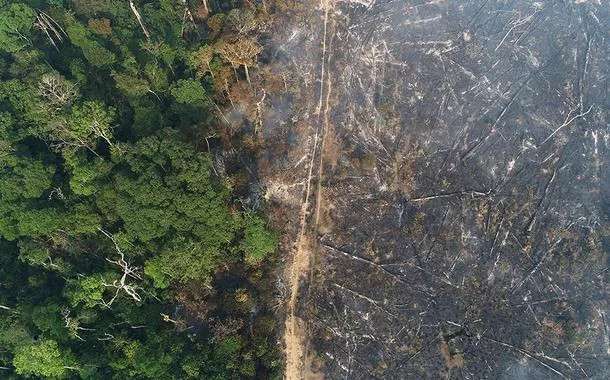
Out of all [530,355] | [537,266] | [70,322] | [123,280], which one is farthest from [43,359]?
[537,266]

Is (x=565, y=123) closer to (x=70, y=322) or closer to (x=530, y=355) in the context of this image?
(x=530, y=355)

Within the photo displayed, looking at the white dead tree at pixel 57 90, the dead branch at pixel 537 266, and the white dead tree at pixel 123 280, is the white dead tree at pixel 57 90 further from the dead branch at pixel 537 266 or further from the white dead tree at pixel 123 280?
the dead branch at pixel 537 266

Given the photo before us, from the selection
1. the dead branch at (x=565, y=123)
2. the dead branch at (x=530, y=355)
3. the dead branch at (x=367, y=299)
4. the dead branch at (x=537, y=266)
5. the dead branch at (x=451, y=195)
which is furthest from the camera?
the dead branch at (x=565, y=123)

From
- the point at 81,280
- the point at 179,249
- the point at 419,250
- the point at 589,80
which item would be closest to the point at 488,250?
the point at 419,250

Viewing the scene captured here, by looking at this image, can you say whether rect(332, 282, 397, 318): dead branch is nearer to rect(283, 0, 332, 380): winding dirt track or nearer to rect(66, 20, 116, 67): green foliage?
rect(283, 0, 332, 380): winding dirt track

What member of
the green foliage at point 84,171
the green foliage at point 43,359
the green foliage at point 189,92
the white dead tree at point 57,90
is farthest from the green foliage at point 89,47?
the green foliage at point 43,359

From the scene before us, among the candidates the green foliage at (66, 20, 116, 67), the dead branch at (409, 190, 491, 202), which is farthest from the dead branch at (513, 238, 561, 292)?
the green foliage at (66, 20, 116, 67)
